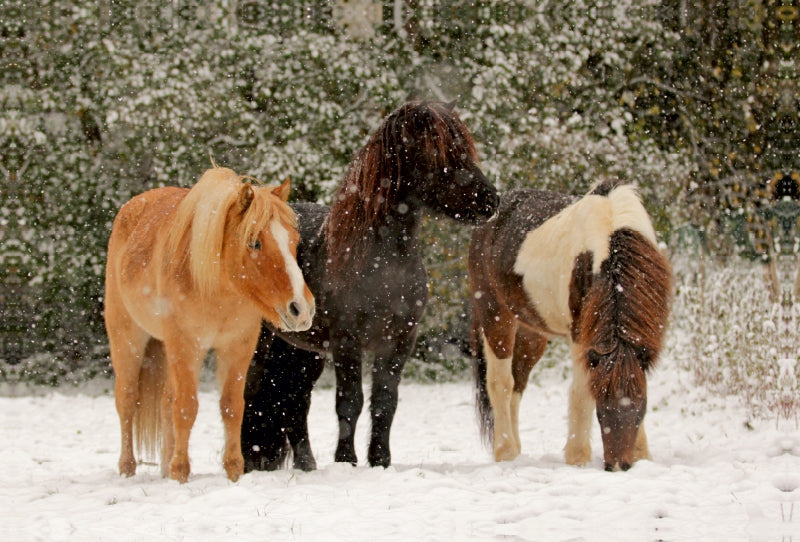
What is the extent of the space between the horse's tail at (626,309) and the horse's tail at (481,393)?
67.9 inches

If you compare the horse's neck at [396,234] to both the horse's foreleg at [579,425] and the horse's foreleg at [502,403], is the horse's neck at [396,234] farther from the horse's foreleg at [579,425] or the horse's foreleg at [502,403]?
the horse's foreleg at [502,403]

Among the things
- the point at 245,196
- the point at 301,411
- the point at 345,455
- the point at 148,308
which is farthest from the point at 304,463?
the point at 245,196

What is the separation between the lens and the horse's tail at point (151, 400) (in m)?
5.16

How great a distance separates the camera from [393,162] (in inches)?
188

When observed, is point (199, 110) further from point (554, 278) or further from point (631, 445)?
point (631, 445)

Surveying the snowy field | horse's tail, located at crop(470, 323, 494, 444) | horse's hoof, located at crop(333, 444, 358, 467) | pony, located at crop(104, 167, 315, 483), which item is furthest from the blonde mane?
horse's tail, located at crop(470, 323, 494, 444)

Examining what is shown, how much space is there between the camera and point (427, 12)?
10234 mm

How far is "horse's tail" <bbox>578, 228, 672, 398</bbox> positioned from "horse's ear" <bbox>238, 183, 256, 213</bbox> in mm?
1983

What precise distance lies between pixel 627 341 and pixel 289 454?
92.3 inches

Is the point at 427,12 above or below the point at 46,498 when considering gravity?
above

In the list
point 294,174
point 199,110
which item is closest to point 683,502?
point 294,174

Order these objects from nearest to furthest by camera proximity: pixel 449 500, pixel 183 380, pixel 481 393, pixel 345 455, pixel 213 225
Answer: pixel 449 500, pixel 213 225, pixel 183 380, pixel 345 455, pixel 481 393

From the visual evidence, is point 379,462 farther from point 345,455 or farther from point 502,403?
point 502,403

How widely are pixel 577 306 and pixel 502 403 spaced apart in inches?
49.4
